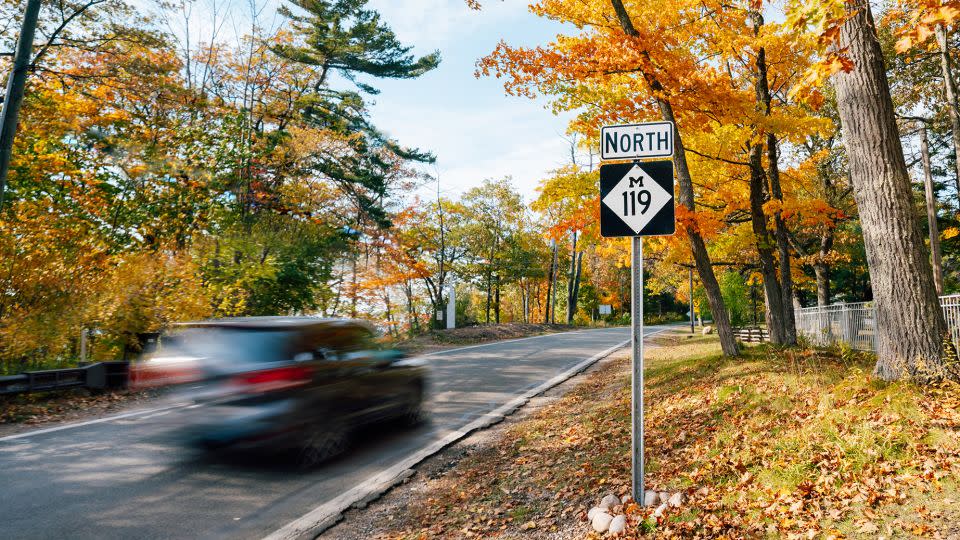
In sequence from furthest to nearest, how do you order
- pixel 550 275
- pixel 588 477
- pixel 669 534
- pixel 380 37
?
1. pixel 550 275
2. pixel 380 37
3. pixel 588 477
4. pixel 669 534

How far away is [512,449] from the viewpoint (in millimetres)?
6816

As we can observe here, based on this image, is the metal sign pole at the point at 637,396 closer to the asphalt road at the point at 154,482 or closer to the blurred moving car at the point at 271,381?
the asphalt road at the point at 154,482

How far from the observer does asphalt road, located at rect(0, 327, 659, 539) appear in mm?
4465

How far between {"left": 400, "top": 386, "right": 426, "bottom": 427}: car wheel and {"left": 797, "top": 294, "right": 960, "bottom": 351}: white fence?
9903mm

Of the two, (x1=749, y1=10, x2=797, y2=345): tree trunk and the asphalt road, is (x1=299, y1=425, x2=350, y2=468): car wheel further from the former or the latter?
(x1=749, y1=10, x2=797, y2=345): tree trunk

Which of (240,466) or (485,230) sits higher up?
(485,230)

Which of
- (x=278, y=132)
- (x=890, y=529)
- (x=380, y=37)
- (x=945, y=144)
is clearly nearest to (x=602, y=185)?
(x=890, y=529)

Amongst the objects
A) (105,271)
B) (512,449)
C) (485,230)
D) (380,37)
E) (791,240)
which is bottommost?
(512,449)

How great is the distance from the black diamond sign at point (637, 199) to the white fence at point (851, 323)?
9715 millimetres

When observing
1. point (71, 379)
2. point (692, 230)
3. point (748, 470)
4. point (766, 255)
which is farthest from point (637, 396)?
point (766, 255)

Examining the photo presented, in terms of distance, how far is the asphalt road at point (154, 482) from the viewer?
14.6 feet

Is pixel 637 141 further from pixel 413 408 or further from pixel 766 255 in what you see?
pixel 766 255

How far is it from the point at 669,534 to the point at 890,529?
131 cm

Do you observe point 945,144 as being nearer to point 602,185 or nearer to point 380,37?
point 380,37
